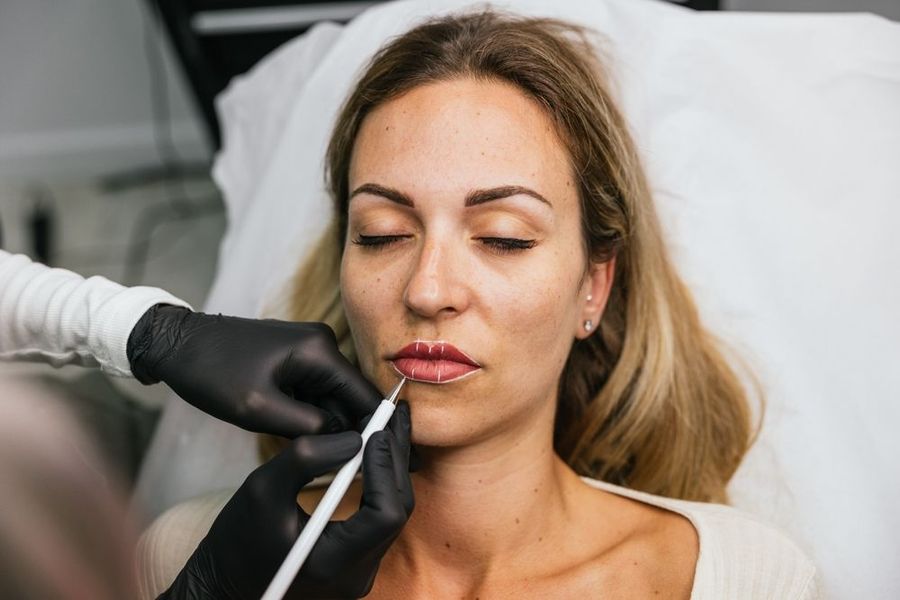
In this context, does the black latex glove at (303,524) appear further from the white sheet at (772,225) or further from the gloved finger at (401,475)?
the white sheet at (772,225)

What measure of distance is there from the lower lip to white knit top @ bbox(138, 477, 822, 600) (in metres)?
0.41

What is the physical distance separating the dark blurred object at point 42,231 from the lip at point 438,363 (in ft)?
7.01

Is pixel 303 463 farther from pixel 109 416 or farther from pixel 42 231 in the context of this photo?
pixel 42 231

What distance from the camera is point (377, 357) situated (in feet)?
3.96

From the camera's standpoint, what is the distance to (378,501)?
107 cm

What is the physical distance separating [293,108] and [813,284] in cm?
114

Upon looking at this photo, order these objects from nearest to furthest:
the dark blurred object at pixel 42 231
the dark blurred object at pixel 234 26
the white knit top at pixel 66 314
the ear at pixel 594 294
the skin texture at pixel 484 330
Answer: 1. the skin texture at pixel 484 330
2. the white knit top at pixel 66 314
3. the ear at pixel 594 294
4. the dark blurred object at pixel 234 26
5. the dark blurred object at pixel 42 231

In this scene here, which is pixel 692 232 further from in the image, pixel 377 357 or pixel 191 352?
pixel 191 352

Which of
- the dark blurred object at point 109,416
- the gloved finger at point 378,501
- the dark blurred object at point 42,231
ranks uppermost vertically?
the gloved finger at point 378,501

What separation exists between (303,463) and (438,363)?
206 mm

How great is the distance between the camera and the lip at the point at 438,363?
1.15 meters

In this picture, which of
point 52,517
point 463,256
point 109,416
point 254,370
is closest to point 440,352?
point 463,256

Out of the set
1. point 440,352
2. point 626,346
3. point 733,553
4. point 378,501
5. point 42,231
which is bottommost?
point 42,231

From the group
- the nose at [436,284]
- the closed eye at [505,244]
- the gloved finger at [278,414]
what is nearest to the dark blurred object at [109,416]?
the gloved finger at [278,414]
